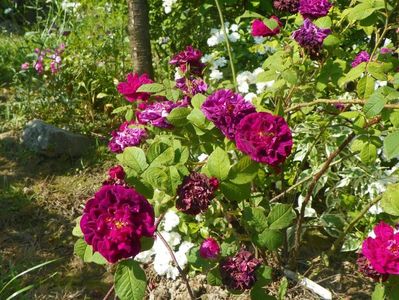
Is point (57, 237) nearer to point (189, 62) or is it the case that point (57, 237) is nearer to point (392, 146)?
point (189, 62)

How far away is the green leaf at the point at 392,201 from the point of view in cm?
135

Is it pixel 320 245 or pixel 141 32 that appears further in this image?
pixel 141 32

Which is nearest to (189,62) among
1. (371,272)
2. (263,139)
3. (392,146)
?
(263,139)

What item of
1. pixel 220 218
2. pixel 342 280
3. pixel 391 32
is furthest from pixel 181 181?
pixel 391 32

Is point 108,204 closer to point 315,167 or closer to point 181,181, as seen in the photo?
point 181,181

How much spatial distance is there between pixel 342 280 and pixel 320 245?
0.82ft

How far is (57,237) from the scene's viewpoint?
2.59 metres

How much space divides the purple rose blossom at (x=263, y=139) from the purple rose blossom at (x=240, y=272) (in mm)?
344

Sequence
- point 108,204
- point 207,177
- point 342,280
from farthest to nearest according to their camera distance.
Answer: point 342,280 < point 207,177 < point 108,204

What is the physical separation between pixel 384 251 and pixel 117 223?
71 cm

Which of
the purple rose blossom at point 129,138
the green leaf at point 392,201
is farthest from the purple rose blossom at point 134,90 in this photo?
the green leaf at point 392,201

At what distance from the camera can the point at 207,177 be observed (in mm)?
1347

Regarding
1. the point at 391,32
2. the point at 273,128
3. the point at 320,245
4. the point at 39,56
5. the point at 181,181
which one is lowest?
the point at 320,245

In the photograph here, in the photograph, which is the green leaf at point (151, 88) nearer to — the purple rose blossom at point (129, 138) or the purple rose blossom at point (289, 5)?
the purple rose blossom at point (129, 138)
